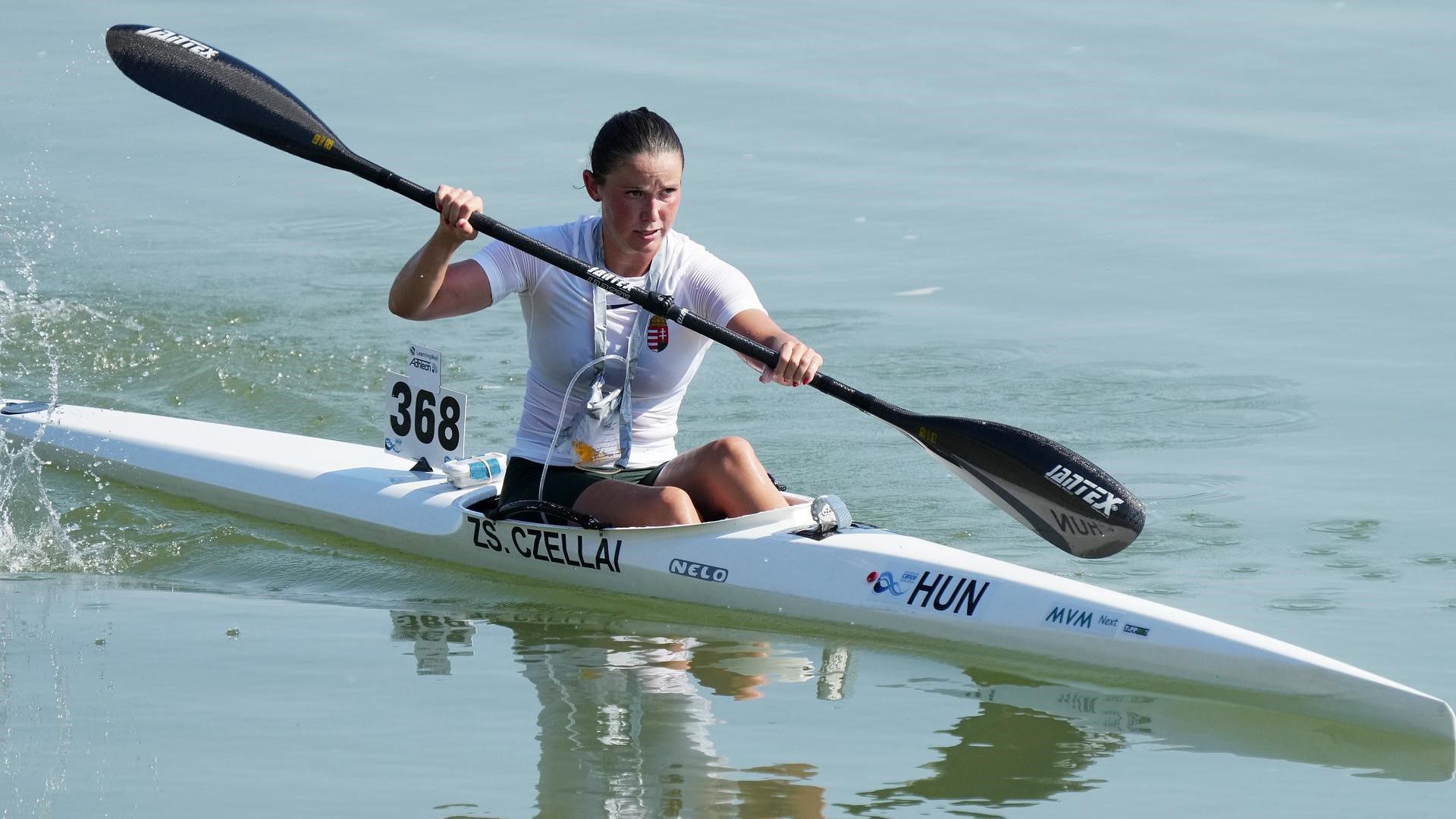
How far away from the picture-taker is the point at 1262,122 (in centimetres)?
1211

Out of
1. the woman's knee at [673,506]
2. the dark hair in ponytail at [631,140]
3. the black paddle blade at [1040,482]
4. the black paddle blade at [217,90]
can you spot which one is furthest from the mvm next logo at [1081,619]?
the black paddle blade at [217,90]

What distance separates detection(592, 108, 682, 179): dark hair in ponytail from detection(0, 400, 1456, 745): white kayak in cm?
109

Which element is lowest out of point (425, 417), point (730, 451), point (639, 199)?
point (425, 417)

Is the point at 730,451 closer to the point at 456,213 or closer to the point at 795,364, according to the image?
the point at 795,364

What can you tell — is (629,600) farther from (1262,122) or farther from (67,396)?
(1262,122)

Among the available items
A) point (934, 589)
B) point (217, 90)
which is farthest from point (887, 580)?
point (217, 90)

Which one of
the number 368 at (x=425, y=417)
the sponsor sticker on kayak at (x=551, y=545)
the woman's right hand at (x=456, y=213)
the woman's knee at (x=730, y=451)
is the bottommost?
the sponsor sticker on kayak at (x=551, y=545)

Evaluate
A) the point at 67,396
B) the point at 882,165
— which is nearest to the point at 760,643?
the point at 67,396

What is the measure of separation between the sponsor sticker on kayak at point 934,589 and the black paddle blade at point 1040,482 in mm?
444

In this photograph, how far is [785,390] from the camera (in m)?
8.29

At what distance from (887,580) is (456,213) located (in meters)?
1.58

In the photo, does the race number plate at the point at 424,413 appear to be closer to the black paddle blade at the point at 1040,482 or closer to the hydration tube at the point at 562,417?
the hydration tube at the point at 562,417

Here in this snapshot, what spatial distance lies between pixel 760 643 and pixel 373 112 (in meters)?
8.24

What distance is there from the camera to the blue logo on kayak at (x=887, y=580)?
16.8ft
